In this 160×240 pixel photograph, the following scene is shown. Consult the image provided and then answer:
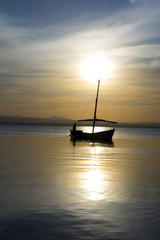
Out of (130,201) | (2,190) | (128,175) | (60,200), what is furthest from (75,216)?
(128,175)

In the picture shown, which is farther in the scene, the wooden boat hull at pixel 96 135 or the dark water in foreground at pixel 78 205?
the wooden boat hull at pixel 96 135

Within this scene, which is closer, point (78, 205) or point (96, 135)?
point (78, 205)

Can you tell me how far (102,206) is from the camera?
11594 millimetres

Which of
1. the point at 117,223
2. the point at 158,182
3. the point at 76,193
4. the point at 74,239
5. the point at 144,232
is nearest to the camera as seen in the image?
the point at 74,239

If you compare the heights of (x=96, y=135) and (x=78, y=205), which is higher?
(x=78, y=205)

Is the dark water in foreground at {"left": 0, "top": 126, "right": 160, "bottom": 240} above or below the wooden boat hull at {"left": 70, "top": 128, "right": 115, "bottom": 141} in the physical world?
above

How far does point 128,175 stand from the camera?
64.6 ft

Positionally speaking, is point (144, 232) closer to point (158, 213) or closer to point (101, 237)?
point (101, 237)

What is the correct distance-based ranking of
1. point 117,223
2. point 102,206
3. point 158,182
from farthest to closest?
point 158,182
point 102,206
point 117,223

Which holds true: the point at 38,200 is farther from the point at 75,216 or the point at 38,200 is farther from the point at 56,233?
the point at 56,233

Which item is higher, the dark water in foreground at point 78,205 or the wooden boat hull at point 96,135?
the dark water in foreground at point 78,205

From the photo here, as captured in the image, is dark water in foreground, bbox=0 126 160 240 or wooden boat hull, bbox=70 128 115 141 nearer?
dark water in foreground, bbox=0 126 160 240

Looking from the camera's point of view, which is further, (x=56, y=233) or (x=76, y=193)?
(x=76, y=193)

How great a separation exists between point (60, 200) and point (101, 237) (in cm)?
431
